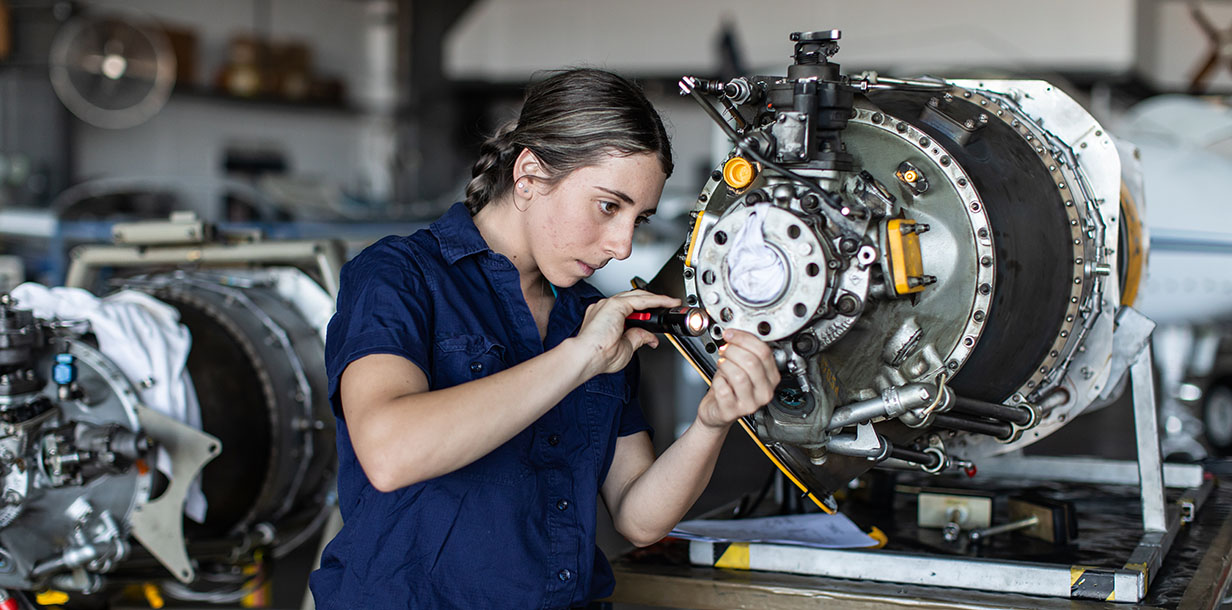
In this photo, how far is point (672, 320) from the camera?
133 centimetres

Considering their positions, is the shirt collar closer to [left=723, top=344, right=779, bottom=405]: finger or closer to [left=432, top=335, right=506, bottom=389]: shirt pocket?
[left=432, top=335, right=506, bottom=389]: shirt pocket

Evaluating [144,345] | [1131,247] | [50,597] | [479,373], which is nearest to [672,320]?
[479,373]

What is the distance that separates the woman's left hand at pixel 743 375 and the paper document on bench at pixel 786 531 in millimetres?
514

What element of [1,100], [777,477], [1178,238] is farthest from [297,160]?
[777,477]

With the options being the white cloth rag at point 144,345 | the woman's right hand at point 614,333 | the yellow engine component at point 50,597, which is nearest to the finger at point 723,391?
the woman's right hand at point 614,333

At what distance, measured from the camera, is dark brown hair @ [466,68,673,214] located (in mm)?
1340

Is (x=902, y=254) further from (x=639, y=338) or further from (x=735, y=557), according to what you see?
(x=735, y=557)

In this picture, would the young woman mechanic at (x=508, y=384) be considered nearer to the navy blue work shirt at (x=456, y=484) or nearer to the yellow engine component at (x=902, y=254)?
the navy blue work shirt at (x=456, y=484)

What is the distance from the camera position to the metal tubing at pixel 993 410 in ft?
4.57

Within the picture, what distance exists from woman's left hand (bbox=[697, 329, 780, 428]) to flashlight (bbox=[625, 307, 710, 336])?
1.9 inches

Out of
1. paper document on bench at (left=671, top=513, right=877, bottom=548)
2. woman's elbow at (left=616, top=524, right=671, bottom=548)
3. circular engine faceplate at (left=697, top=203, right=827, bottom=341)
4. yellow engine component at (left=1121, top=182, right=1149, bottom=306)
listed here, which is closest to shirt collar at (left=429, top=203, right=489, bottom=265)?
circular engine faceplate at (left=697, top=203, right=827, bottom=341)

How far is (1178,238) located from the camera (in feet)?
14.4

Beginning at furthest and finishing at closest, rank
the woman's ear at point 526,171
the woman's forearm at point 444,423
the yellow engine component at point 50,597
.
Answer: the yellow engine component at point 50,597 < the woman's ear at point 526,171 < the woman's forearm at point 444,423

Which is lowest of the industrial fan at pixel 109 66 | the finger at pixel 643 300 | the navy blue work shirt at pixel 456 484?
the navy blue work shirt at pixel 456 484
